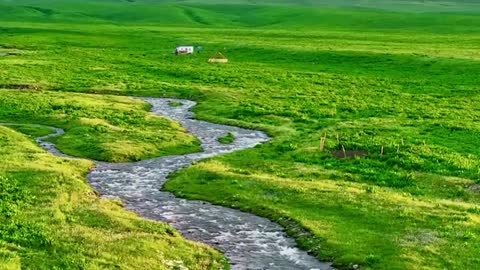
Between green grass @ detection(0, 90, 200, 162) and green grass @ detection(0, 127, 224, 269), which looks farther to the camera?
green grass @ detection(0, 90, 200, 162)

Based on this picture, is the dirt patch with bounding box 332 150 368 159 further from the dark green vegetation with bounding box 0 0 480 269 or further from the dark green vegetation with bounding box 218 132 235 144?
the dark green vegetation with bounding box 218 132 235 144

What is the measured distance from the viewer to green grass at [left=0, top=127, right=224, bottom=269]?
3055 centimetres

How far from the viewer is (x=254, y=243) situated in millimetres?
34812

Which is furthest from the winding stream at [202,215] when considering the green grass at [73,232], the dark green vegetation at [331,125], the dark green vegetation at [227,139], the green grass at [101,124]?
the green grass at [101,124]

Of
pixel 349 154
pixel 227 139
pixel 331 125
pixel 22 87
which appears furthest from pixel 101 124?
pixel 22 87

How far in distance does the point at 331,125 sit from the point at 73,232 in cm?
3598

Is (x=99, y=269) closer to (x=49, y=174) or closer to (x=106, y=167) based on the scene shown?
(x=49, y=174)

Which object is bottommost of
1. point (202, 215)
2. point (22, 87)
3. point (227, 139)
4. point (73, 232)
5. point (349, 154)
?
point (22, 87)

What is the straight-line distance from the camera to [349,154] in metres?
53.5

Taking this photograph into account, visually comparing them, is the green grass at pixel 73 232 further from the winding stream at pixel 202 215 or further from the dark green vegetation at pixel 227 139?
the dark green vegetation at pixel 227 139

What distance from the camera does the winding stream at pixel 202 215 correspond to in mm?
33031

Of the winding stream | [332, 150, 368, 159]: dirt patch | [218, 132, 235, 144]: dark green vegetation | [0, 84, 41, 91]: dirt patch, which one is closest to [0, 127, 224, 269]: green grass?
the winding stream

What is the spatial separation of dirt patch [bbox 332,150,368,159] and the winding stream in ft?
25.1

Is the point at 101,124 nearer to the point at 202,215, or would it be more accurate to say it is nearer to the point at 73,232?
the point at 202,215
